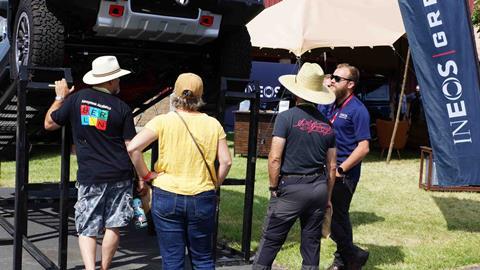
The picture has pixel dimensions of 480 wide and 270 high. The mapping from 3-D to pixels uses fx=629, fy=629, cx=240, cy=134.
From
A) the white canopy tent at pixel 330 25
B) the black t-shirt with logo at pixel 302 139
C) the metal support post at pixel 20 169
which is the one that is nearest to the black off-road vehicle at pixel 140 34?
the metal support post at pixel 20 169

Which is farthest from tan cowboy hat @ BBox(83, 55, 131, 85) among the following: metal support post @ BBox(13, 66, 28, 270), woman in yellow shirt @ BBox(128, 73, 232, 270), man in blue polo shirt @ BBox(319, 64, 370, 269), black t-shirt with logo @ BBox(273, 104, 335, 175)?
man in blue polo shirt @ BBox(319, 64, 370, 269)

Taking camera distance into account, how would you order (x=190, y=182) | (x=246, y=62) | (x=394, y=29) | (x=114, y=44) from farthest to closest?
(x=394, y=29), (x=246, y=62), (x=114, y=44), (x=190, y=182)

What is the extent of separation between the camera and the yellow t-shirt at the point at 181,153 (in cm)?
396

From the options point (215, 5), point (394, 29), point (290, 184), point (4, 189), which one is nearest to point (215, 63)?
point (215, 5)

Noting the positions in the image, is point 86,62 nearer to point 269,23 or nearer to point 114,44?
point 114,44

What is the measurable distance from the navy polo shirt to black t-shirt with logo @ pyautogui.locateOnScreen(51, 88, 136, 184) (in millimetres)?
1741

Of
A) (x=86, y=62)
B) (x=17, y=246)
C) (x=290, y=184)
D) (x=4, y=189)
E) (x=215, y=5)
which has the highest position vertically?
(x=215, y=5)

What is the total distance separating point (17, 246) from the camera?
500 cm

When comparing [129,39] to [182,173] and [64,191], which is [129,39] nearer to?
[64,191]

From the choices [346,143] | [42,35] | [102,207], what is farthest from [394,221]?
[42,35]

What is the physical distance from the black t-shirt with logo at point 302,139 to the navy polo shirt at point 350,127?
0.83 m

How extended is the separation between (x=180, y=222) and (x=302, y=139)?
104 centimetres

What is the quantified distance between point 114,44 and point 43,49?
91 cm

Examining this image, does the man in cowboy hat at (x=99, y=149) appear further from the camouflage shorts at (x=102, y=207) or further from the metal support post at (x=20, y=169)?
the metal support post at (x=20, y=169)
